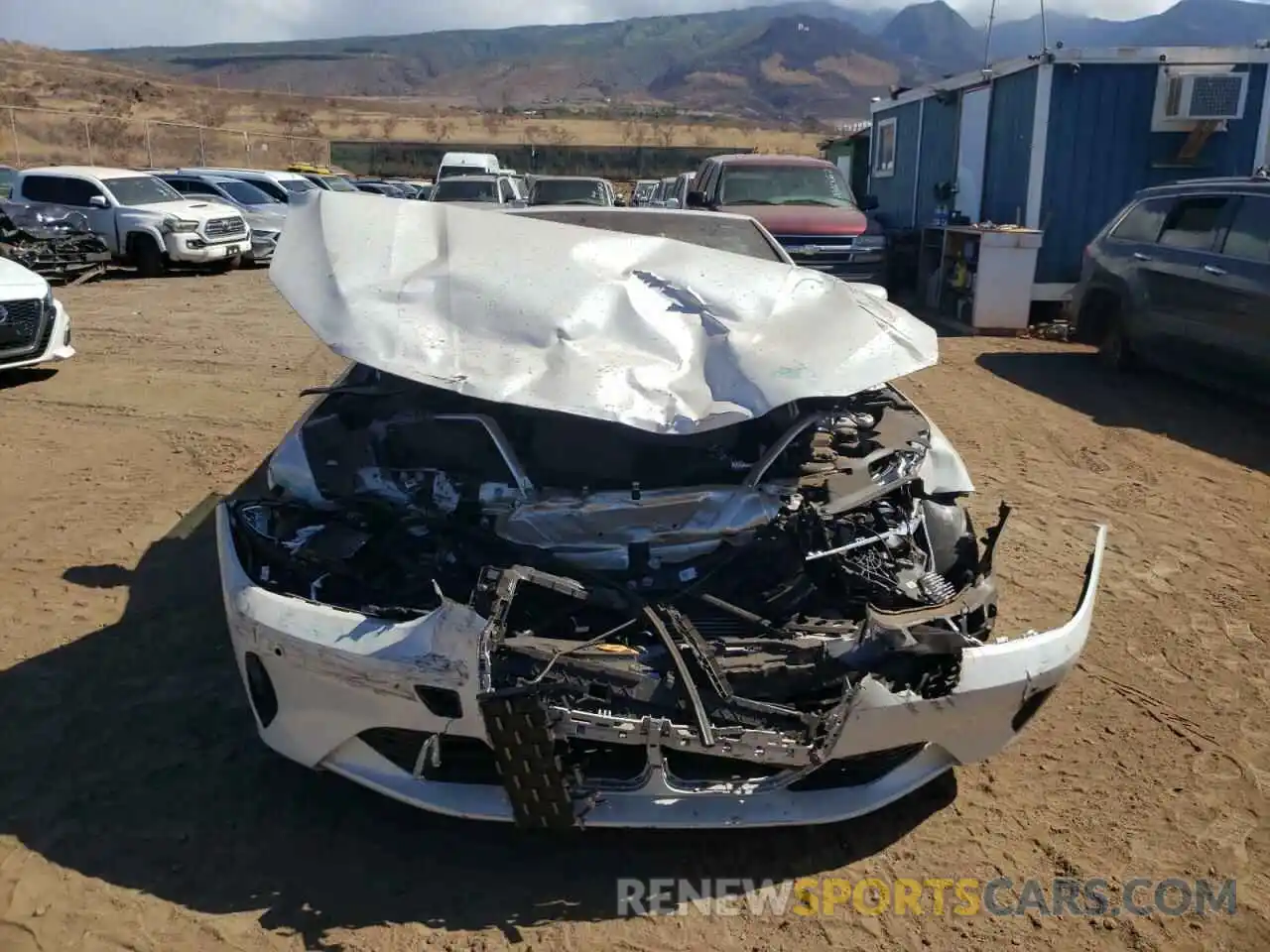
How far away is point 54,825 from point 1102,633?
4.05 metres

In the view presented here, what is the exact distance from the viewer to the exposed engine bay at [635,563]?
2666 mm

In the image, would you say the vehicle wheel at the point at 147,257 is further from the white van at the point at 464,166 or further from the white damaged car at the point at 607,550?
the white damaged car at the point at 607,550

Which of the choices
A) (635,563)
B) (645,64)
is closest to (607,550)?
(635,563)

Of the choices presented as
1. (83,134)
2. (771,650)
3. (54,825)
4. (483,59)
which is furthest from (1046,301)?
(483,59)

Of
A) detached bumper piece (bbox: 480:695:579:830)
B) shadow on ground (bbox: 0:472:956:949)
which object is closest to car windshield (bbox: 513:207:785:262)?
shadow on ground (bbox: 0:472:956:949)

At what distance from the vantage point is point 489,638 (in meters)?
2.63

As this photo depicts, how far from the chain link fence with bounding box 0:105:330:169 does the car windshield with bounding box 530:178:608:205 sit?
25938mm

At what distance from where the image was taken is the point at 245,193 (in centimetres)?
1988

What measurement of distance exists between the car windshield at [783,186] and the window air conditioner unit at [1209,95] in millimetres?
3853

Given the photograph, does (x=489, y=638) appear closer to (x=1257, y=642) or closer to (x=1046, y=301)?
(x=1257, y=642)

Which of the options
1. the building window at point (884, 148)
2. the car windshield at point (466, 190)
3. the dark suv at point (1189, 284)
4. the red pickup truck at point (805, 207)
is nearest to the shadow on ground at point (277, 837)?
the dark suv at point (1189, 284)

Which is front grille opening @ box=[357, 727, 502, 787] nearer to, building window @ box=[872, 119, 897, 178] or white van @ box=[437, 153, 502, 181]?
building window @ box=[872, 119, 897, 178]

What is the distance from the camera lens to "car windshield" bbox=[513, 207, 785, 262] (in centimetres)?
540

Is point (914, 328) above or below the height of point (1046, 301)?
above
